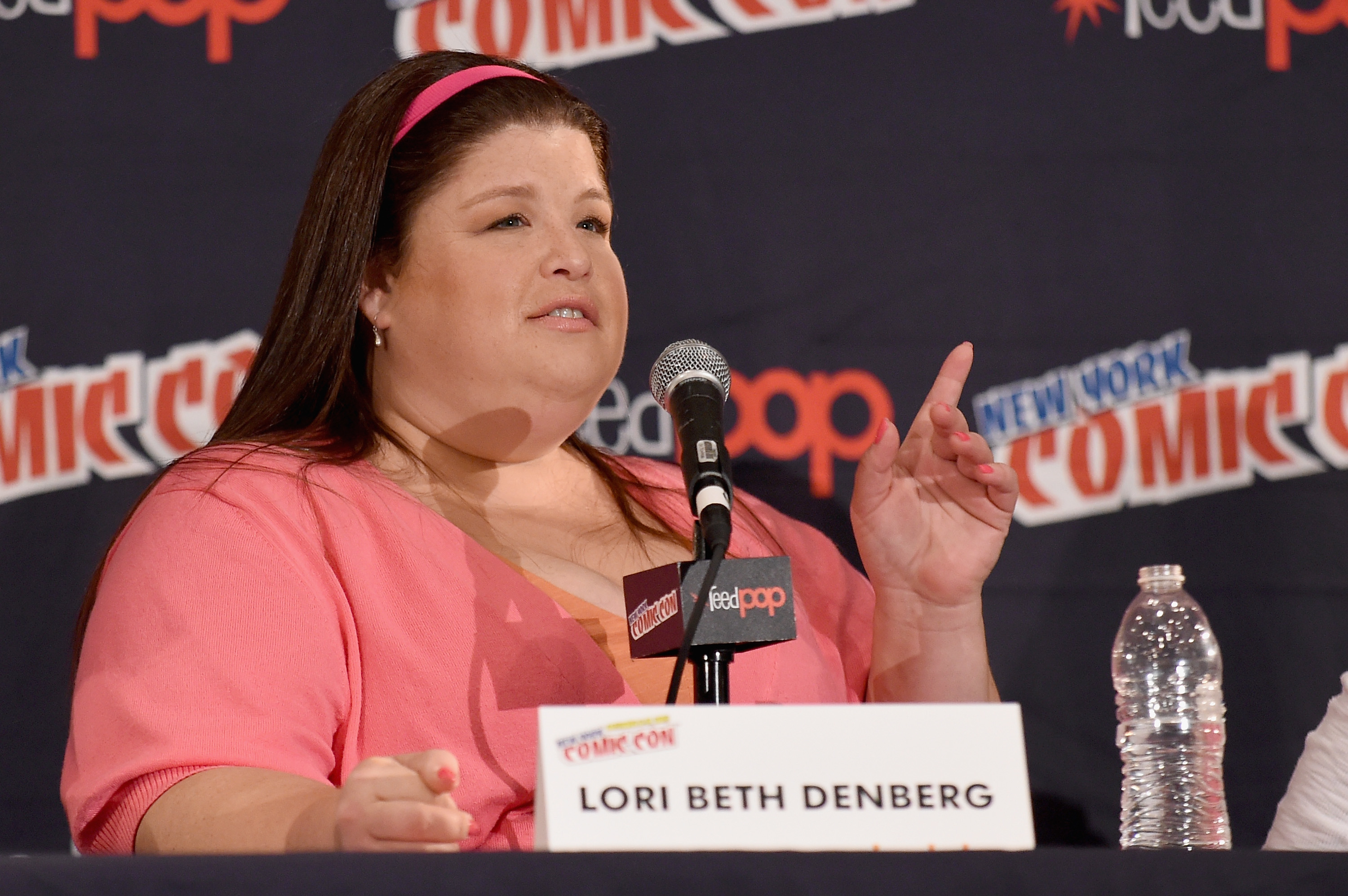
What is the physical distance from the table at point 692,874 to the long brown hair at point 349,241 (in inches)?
36.3

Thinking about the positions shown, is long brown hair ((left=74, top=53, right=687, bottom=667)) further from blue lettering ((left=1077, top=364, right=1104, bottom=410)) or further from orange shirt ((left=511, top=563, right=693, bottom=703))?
blue lettering ((left=1077, top=364, right=1104, bottom=410))

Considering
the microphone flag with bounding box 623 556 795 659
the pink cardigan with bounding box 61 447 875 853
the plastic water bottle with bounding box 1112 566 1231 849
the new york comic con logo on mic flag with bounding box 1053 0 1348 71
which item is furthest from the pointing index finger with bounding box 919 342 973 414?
the new york comic con logo on mic flag with bounding box 1053 0 1348 71

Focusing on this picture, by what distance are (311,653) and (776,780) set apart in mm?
615

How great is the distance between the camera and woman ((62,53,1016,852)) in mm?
1291

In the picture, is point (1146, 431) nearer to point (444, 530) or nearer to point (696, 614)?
point (444, 530)

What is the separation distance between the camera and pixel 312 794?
3.69 ft

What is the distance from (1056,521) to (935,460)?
0.64 metres

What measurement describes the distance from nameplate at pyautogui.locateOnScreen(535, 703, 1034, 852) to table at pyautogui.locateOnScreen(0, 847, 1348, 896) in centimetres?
10

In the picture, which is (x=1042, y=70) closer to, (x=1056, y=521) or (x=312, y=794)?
(x=1056, y=521)

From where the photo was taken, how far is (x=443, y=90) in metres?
1.71

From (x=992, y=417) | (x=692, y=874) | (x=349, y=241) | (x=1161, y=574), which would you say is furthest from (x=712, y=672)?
(x=992, y=417)

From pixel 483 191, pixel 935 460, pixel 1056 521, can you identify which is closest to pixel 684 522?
pixel 935 460

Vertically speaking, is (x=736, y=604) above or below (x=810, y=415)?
below

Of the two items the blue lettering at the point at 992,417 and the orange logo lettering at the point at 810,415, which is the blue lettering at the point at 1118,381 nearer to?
the blue lettering at the point at 992,417
